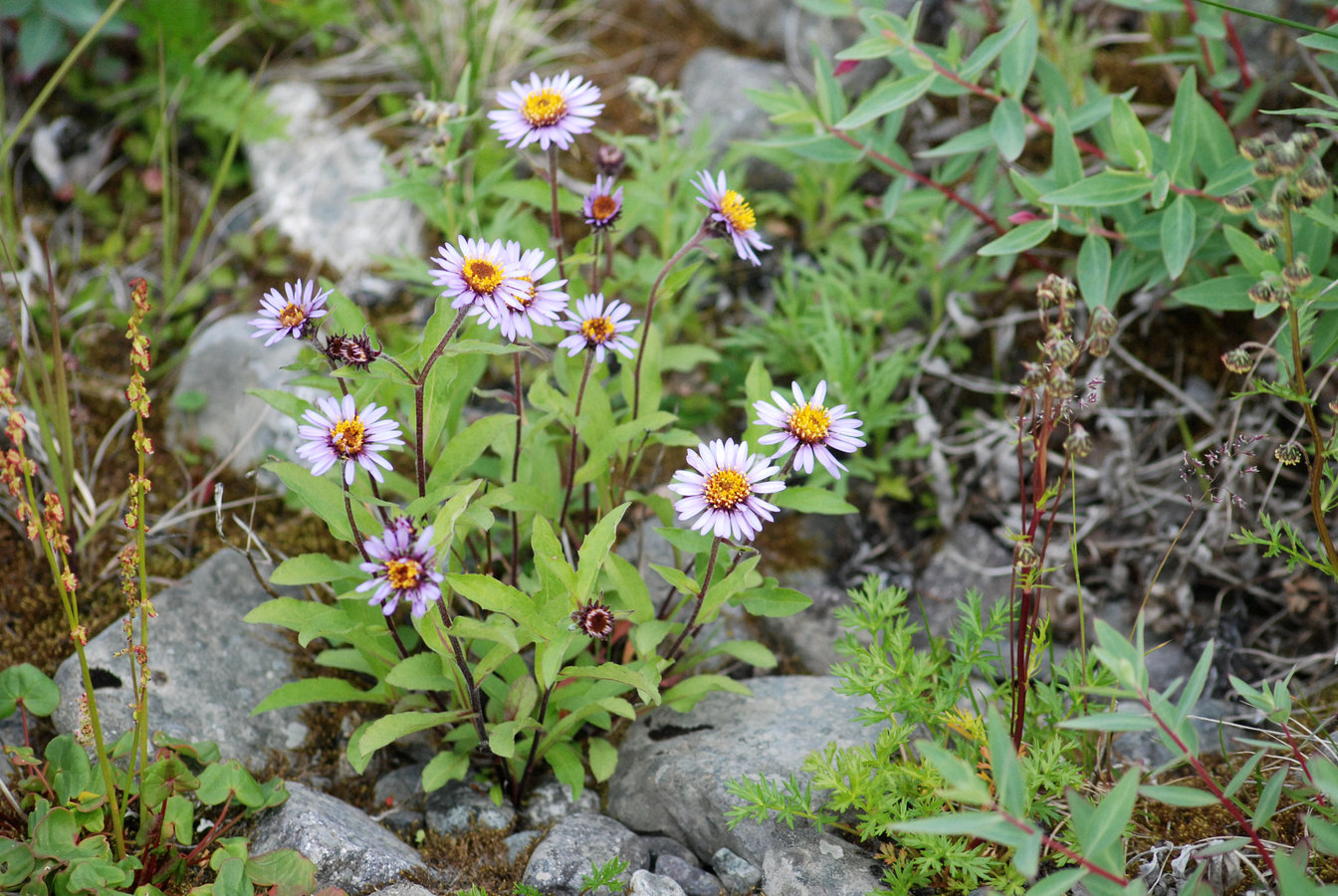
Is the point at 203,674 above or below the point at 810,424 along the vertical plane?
below

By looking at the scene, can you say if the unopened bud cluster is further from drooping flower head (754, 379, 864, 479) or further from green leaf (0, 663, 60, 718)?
green leaf (0, 663, 60, 718)

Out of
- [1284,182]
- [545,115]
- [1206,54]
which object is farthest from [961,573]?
[545,115]

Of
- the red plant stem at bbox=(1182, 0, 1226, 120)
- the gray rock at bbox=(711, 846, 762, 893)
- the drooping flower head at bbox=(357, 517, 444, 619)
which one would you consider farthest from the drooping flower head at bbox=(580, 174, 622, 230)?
the red plant stem at bbox=(1182, 0, 1226, 120)

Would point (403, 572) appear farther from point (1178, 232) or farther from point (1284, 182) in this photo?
point (1178, 232)

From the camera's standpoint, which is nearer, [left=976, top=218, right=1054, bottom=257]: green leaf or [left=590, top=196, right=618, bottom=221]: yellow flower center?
[left=590, top=196, right=618, bottom=221]: yellow flower center

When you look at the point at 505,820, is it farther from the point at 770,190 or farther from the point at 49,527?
the point at 770,190

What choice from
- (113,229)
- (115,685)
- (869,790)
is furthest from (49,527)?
(113,229)

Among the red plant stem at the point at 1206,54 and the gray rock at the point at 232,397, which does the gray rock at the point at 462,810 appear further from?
the red plant stem at the point at 1206,54
